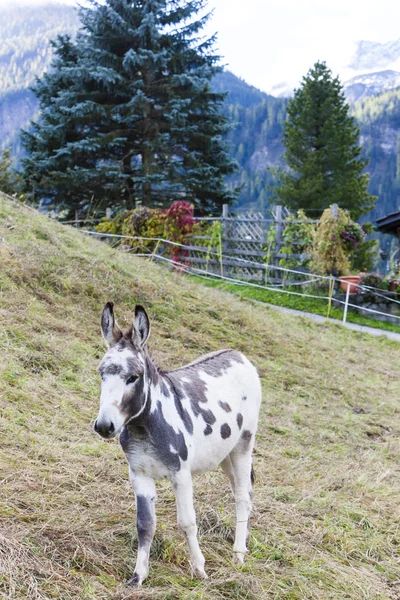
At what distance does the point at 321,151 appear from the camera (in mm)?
24969

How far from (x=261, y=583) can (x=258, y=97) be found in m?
134

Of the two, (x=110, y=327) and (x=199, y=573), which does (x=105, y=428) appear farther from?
(x=199, y=573)

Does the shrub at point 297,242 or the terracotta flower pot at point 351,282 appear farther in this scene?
the shrub at point 297,242

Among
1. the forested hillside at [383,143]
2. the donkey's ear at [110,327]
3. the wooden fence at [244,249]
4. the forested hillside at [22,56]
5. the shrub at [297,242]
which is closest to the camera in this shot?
the donkey's ear at [110,327]

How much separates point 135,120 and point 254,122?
2668 inches

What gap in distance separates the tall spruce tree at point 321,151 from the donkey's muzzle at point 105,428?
78.0 ft

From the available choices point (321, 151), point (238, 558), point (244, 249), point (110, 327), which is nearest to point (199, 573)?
point (238, 558)

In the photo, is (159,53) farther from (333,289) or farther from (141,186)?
(333,289)

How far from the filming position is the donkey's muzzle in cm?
222

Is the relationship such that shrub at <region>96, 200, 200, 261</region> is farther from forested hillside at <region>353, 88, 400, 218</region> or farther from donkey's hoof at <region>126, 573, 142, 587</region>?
forested hillside at <region>353, 88, 400, 218</region>

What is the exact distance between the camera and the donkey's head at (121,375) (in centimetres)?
227

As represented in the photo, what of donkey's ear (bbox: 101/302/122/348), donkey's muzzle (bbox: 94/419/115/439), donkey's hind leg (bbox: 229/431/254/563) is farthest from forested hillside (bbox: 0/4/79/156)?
donkey's muzzle (bbox: 94/419/115/439)

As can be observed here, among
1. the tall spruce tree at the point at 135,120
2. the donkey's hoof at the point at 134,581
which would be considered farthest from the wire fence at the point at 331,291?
the donkey's hoof at the point at 134,581

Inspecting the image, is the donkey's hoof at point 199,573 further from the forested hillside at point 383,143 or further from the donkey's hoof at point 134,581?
the forested hillside at point 383,143
